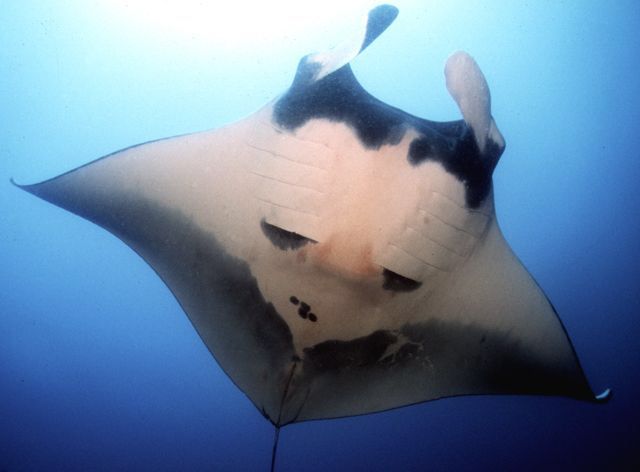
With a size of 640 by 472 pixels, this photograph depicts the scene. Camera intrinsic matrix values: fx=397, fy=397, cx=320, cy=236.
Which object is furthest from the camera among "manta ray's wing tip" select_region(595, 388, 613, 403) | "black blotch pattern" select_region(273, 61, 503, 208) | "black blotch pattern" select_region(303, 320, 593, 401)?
"black blotch pattern" select_region(303, 320, 593, 401)

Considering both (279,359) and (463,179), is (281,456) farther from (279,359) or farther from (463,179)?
(463,179)

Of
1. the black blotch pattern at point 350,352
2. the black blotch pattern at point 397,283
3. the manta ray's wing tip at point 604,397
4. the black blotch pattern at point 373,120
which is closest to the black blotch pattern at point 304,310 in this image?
the black blotch pattern at point 350,352

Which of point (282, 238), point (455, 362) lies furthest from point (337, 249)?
point (455, 362)

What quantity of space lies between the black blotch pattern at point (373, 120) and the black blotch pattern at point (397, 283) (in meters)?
0.43

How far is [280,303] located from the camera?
157cm

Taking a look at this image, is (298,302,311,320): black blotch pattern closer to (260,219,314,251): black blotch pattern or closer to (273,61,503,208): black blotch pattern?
(260,219,314,251): black blotch pattern

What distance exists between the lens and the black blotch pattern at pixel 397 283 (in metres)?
1.55

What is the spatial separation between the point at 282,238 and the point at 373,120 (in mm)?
557

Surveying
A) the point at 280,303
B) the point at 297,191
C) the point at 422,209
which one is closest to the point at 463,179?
the point at 422,209

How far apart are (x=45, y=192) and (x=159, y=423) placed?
4.93m

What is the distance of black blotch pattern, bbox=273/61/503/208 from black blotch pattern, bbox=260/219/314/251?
0.40 metres

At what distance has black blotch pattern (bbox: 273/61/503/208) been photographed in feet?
4.43

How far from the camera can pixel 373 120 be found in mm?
1349

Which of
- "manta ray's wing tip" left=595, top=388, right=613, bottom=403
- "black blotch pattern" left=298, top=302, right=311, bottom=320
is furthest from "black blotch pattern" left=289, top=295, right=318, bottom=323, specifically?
"manta ray's wing tip" left=595, top=388, right=613, bottom=403
